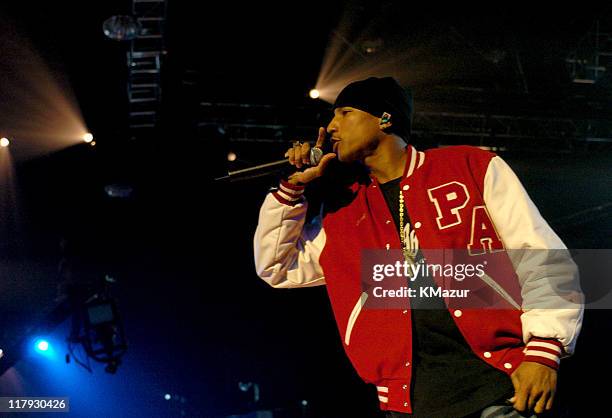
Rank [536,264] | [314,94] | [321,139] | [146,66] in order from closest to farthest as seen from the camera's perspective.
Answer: [536,264] < [321,139] < [146,66] < [314,94]

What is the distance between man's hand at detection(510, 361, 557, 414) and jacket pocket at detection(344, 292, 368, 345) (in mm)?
603

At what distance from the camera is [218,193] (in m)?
6.39

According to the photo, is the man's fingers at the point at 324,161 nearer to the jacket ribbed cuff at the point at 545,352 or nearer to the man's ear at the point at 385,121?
the man's ear at the point at 385,121

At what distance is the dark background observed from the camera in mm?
5035

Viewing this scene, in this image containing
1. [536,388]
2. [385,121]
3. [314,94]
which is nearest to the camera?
[536,388]

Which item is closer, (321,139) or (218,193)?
(321,139)

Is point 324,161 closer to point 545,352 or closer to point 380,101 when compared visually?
point 380,101

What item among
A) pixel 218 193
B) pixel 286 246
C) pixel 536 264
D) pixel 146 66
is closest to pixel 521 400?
pixel 536 264

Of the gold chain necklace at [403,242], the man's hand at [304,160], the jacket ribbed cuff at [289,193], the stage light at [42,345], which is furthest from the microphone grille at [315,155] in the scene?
the stage light at [42,345]

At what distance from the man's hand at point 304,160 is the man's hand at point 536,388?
0.96 metres

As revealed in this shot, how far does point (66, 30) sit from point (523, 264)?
4.18m

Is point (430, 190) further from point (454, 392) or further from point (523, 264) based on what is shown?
point (454, 392)

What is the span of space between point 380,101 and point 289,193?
0.53 m

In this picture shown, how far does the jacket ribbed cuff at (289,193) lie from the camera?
238cm
